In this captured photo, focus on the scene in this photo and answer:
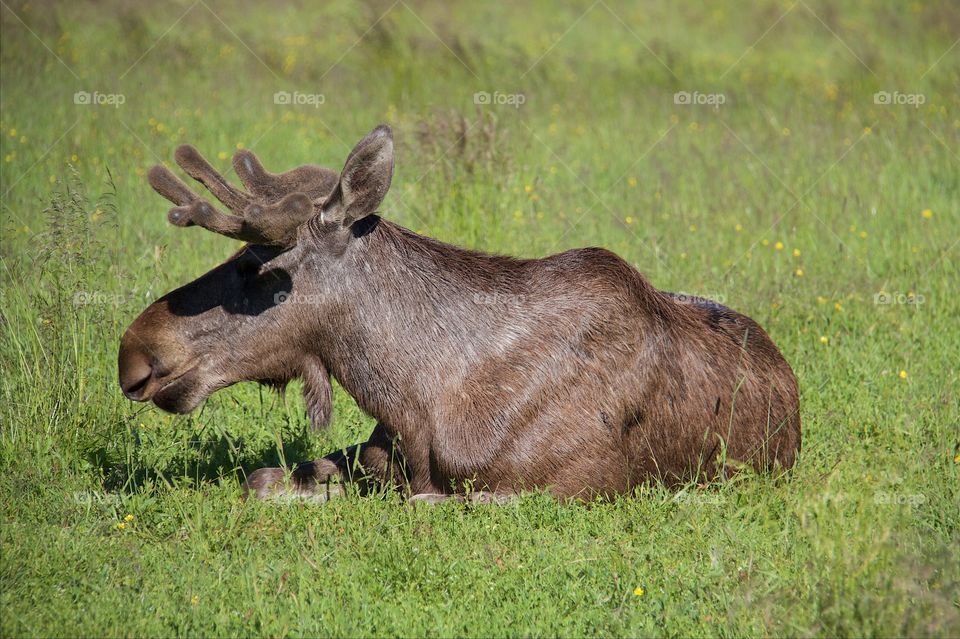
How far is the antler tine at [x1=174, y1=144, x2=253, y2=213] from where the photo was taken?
5.05 metres

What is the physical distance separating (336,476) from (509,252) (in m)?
3.48

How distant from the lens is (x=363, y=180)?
198 inches

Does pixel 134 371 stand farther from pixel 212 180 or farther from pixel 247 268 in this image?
pixel 212 180

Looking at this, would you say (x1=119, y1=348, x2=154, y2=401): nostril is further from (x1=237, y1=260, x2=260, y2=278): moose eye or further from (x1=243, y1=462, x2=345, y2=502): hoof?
(x1=243, y1=462, x2=345, y2=502): hoof

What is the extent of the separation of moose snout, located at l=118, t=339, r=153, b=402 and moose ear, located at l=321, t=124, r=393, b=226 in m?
1.02

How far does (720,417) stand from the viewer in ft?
18.6

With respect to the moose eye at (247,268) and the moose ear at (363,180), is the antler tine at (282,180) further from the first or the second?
the moose eye at (247,268)

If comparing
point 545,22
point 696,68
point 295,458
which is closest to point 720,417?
point 295,458

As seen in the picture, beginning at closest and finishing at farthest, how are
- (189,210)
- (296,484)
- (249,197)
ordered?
(189,210)
(249,197)
(296,484)

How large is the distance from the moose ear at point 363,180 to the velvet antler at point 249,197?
128mm

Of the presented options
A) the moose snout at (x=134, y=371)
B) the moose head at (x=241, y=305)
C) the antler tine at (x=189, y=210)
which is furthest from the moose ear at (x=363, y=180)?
the moose snout at (x=134, y=371)

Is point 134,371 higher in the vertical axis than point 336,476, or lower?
higher

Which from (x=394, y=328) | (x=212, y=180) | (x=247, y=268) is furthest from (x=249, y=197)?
(x=394, y=328)

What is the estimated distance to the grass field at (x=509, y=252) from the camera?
4.53 metres
